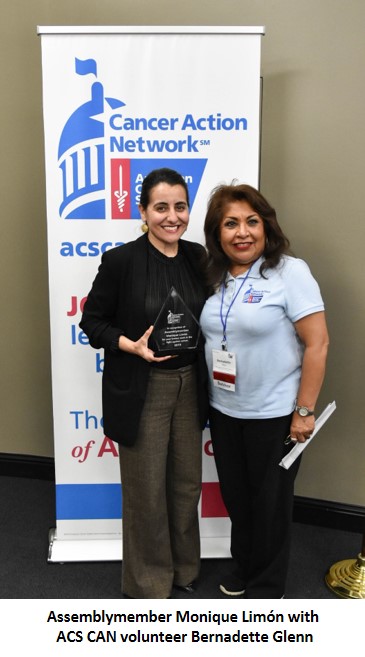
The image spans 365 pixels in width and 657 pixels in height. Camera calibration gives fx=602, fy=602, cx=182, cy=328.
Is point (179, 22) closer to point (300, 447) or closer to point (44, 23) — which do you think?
point (44, 23)

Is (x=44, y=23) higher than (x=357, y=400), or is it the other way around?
(x=44, y=23)

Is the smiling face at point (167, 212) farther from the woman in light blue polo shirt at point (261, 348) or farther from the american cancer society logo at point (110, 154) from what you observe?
the american cancer society logo at point (110, 154)

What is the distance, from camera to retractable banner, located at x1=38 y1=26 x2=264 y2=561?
7.45 feet

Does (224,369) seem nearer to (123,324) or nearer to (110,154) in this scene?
(123,324)

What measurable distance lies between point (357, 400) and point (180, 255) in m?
1.20

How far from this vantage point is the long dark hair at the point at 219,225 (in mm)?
1885

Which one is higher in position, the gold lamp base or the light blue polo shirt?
the light blue polo shirt

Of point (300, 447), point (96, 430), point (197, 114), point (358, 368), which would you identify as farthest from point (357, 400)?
point (197, 114)

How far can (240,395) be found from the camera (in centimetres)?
194

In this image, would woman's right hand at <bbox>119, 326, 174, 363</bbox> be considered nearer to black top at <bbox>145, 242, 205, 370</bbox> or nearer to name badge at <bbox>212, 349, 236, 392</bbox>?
black top at <bbox>145, 242, 205, 370</bbox>

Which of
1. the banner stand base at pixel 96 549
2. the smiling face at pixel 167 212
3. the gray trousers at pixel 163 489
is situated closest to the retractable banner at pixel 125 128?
the smiling face at pixel 167 212

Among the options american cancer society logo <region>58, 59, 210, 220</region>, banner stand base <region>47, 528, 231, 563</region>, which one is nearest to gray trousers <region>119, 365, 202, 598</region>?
banner stand base <region>47, 528, 231, 563</region>

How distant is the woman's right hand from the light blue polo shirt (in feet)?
0.63

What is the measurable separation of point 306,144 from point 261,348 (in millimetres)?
1177
